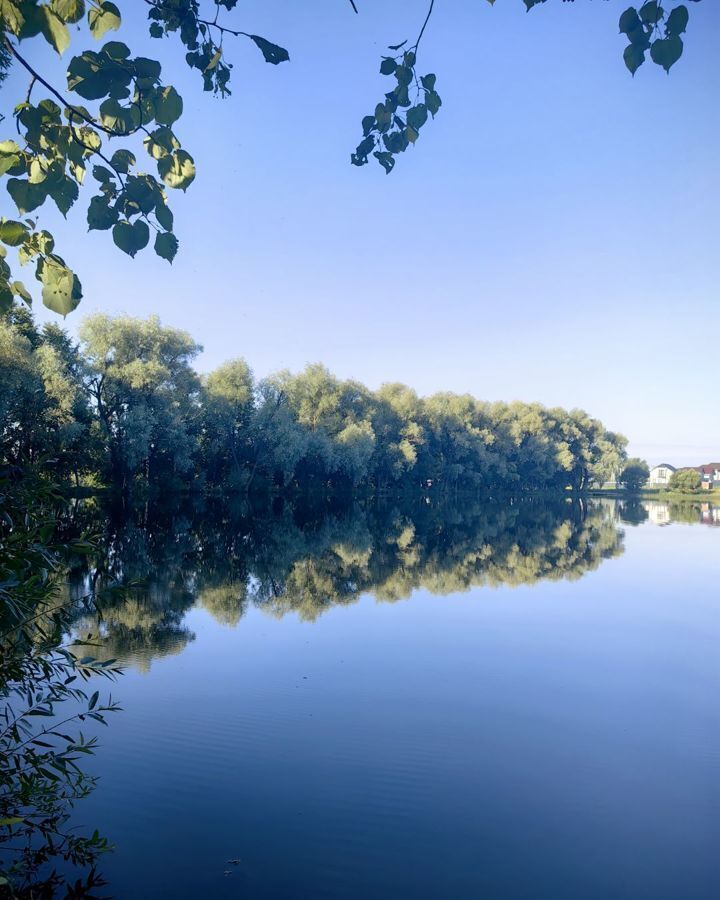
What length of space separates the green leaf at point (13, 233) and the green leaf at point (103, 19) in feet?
2.48

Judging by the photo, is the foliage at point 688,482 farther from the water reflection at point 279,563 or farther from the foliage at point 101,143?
the foliage at point 101,143

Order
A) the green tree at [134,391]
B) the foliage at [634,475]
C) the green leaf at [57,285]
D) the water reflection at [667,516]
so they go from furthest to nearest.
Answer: the foliage at [634,475] < the water reflection at [667,516] < the green tree at [134,391] < the green leaf at [57,285]

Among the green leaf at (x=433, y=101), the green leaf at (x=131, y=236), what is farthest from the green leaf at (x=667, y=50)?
the green leaf at (x=131, y=236)

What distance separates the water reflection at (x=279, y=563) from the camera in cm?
1309

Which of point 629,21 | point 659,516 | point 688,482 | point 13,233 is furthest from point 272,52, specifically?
point 688,482

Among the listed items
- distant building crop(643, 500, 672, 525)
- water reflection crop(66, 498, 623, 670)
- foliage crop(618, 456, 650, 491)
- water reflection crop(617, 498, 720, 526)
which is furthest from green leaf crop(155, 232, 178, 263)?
foliage crop(618, 456, 650, 491)

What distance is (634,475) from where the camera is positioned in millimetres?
132250

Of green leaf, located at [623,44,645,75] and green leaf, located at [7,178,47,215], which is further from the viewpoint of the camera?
green leaf, located at [623,44,645,75]

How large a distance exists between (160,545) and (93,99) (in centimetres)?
2177

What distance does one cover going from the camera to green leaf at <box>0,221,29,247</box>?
7.65 feet

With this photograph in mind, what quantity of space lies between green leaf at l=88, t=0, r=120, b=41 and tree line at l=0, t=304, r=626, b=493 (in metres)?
2.68

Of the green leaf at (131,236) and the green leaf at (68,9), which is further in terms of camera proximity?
the green leaf at (131,236)

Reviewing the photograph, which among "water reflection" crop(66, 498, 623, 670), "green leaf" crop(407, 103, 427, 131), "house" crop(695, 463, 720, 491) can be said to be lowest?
"water reflection" crop(66, 498, 623, 670)

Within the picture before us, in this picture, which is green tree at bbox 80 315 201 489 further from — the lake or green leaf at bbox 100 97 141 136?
green leaf at bbox 100 97 141 136
